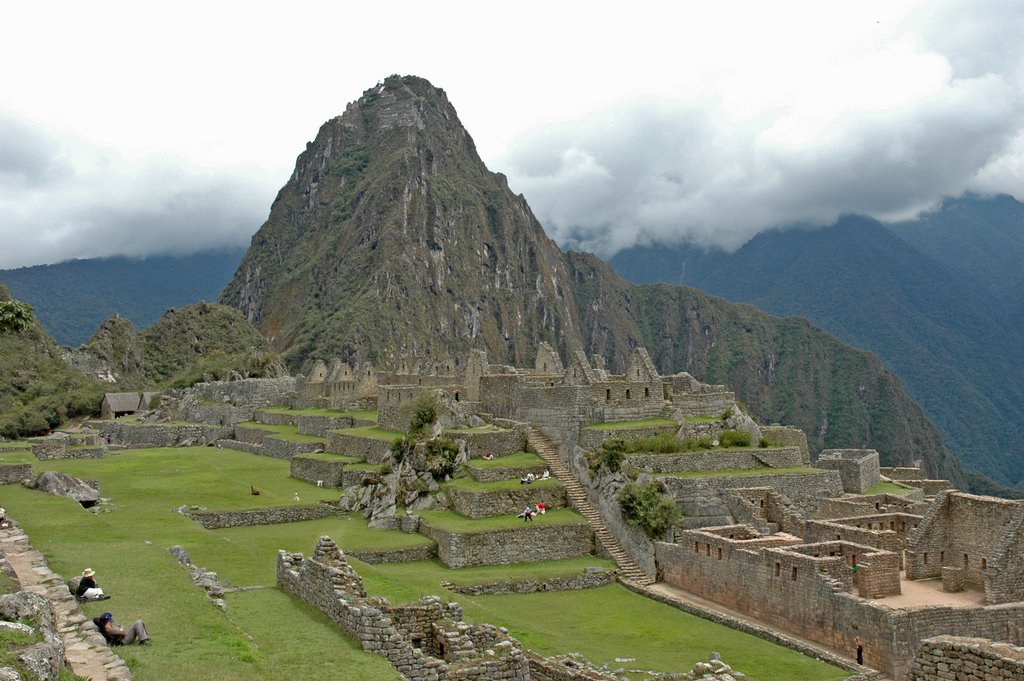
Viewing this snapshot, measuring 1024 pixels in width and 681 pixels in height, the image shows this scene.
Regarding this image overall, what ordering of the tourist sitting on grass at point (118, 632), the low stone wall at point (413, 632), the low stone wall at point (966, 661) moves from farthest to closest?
the low stone wall at point (413, 632), the tourist sitting on grass at point (118, 632), the low stone wall at point (966, 661)

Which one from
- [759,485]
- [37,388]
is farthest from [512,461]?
[37,388]

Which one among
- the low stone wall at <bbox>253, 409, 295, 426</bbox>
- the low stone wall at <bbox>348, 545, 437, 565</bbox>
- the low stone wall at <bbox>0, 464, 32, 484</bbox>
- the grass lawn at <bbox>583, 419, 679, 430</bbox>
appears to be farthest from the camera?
the low stone wall at <bbox>253, 409, 295, 426</bbox>

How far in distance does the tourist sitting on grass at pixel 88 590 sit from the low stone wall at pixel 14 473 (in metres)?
14.7

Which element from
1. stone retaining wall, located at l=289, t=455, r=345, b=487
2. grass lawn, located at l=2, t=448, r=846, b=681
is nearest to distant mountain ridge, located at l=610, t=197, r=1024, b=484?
stone retaining wall, located at l=289, t=455, r=345, b=487

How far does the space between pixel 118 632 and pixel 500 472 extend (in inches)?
633

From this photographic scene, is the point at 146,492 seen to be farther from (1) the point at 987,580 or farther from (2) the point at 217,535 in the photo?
(1) the point at 987,580

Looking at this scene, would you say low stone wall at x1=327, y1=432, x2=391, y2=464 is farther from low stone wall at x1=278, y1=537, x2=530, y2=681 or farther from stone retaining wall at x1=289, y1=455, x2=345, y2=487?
low stone wall at x1=278, y1=537, x2=530, y2=681

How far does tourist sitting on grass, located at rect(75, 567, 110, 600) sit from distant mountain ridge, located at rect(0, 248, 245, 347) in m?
117

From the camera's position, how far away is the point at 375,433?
3231cm

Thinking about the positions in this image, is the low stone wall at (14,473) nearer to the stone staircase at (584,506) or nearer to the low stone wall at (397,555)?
the low stone wall at (397,555)

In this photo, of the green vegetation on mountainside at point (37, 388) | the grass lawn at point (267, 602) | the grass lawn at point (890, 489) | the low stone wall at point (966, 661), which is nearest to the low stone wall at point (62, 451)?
the grass lawn at point (267, 602)

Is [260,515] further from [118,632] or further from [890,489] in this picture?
[890,489]

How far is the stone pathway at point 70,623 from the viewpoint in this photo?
7.50m

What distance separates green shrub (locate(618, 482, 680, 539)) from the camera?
21.3 m
